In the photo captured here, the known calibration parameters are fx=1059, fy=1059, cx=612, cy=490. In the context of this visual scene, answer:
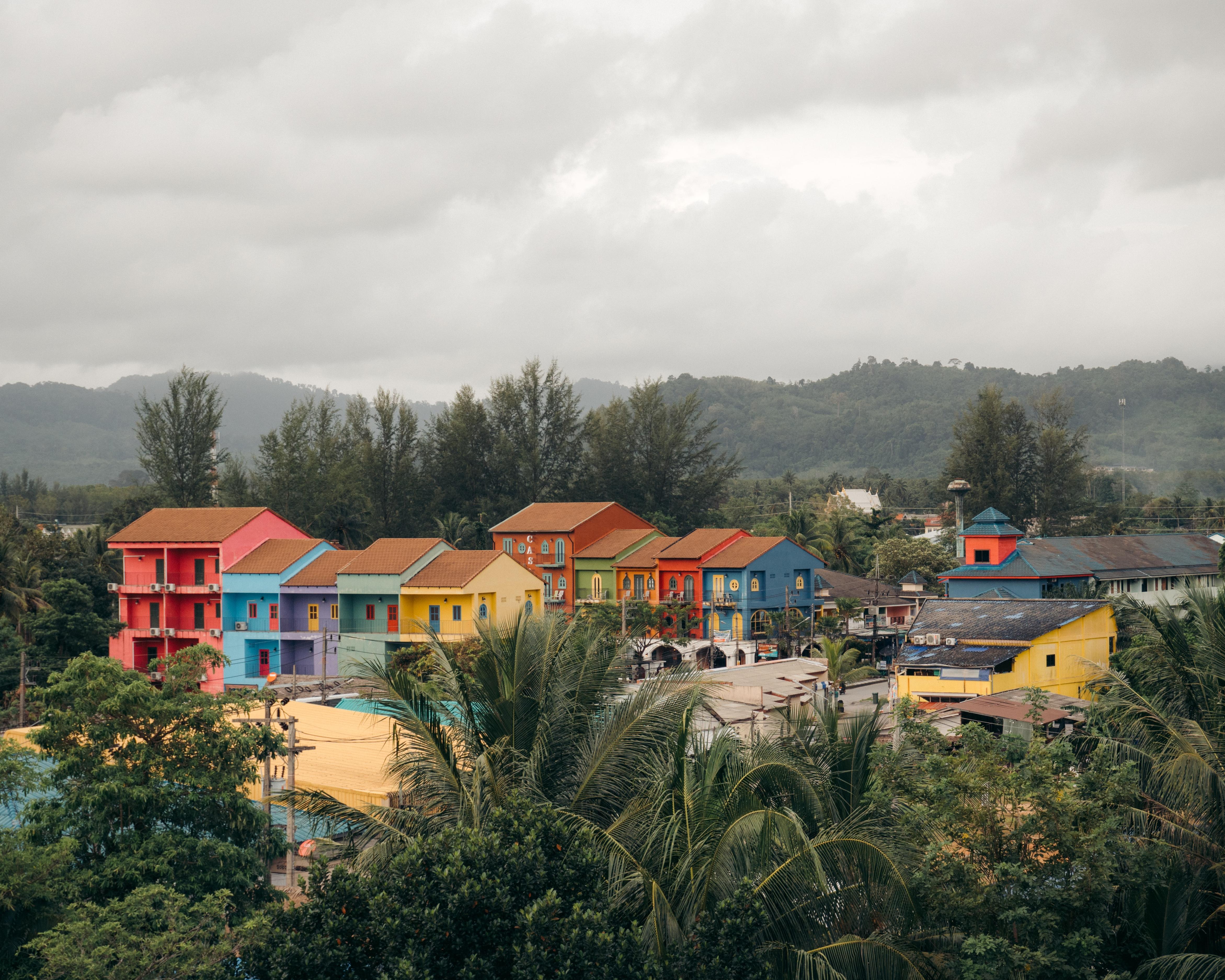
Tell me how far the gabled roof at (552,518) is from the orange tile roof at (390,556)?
13.9 metres

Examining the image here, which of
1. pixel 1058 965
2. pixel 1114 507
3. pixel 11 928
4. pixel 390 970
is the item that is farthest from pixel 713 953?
pixel 1114 507

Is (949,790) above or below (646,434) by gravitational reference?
below

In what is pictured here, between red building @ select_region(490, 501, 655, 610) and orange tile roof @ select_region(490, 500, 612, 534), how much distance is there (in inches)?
1.4

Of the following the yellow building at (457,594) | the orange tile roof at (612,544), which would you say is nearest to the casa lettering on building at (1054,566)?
the orange tile roof at (612,544)

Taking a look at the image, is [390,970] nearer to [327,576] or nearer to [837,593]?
[327,576]

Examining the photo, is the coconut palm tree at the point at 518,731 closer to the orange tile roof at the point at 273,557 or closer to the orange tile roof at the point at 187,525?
the orange tile roof at the point at 273,557

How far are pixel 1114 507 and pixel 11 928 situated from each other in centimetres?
8448

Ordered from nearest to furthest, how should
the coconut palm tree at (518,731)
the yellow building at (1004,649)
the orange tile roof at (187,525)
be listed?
the coconut palm tree at (518,731)
the yellow building at (1004,649)
the orange tile roof at (187,525)

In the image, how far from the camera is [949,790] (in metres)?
9.69

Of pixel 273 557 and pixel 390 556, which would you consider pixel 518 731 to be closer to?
pixel 390 556

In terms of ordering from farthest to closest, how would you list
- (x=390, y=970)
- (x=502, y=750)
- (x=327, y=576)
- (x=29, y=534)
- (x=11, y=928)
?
1. (x=29, y=534)
2. (x=327, y=576)
3. (x=502, y=750)
4. (x=11, y=928)
5. (x=390, y=970)

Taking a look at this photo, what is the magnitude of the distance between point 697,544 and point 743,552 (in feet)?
9.43

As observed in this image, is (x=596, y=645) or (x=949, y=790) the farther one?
(x=596, y=645)

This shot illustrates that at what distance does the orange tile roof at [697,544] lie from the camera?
5616 cm
